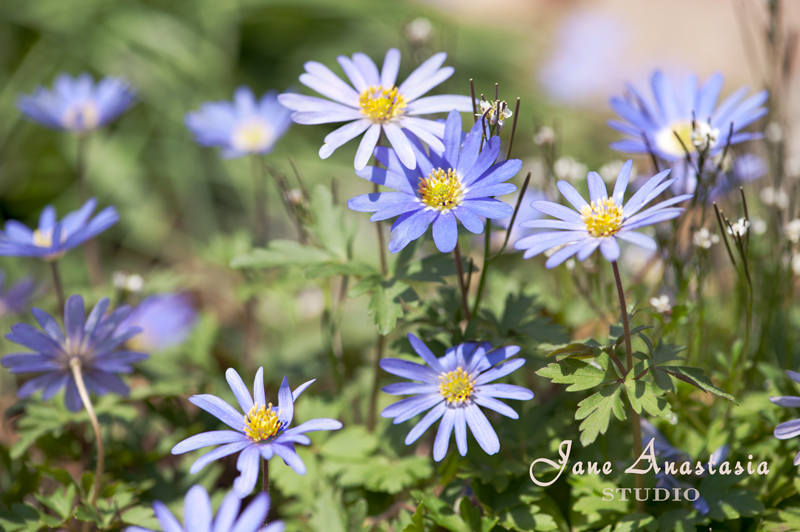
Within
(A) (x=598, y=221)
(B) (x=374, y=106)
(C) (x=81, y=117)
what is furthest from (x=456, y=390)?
(C) (x=81, y=117)

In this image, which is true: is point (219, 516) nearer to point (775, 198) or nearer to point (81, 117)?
point (775, 198)

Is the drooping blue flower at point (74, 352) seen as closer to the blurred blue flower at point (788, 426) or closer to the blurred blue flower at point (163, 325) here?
the blurred blue flower at point (163, 325)

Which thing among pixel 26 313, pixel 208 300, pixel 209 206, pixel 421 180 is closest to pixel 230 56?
pixel 209 206

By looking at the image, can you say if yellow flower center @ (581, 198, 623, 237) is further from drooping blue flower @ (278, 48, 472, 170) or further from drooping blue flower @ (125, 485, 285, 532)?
drooping blue flower @ (125, 485, 285, 532)

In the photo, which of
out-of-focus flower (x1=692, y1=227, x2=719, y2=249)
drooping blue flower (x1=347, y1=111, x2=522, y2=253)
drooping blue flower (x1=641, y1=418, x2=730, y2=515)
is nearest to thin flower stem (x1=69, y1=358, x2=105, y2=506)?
drooping blue flower (x1=347, y1=111, x2=522, y2=253)

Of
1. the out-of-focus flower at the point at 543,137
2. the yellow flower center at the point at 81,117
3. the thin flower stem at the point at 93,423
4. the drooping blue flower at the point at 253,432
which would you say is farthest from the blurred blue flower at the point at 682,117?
the yellow flower center at the point at 81,117
